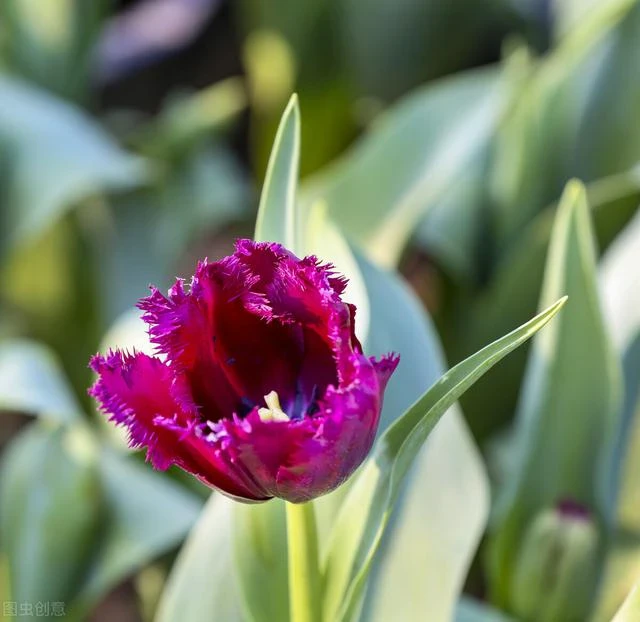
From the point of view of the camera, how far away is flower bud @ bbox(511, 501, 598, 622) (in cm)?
66

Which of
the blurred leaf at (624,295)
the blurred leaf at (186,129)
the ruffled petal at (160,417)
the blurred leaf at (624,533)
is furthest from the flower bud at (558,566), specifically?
the blurred leaf at (186,129)

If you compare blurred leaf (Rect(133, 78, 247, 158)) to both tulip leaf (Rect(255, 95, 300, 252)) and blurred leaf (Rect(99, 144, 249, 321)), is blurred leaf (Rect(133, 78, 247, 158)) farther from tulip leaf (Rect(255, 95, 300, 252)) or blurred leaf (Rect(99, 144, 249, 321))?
tulip leaf (Rect(255, 95, 300, 252))

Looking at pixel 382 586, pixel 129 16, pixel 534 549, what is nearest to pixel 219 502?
pixel 382 586

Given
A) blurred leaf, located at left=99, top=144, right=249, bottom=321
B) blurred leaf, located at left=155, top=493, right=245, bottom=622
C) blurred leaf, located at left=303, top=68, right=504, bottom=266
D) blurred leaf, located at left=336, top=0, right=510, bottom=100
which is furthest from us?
blurred leaf, located at left=336, top=0, right=510, bottom=100

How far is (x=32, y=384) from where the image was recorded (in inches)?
30.7

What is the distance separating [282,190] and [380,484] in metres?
0.14

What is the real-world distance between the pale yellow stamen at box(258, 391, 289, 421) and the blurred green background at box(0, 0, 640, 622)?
246mm

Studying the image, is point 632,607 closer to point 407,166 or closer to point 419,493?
point 419,493

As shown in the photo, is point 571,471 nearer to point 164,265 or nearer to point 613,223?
point 613,223

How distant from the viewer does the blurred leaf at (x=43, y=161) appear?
3.07 feet

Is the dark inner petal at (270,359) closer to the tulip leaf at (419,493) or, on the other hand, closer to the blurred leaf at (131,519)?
the tulip leaf at (419,493)

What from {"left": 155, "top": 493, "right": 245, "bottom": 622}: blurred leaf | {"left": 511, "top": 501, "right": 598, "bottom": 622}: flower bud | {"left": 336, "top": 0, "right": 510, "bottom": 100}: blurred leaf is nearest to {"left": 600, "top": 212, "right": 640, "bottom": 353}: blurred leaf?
{"left": 511, "top": 501, "right": 598, "bottom": 622}: flower bud

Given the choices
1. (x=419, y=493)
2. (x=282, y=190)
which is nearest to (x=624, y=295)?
(x=419, y=493)

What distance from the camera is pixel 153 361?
1.22ft
